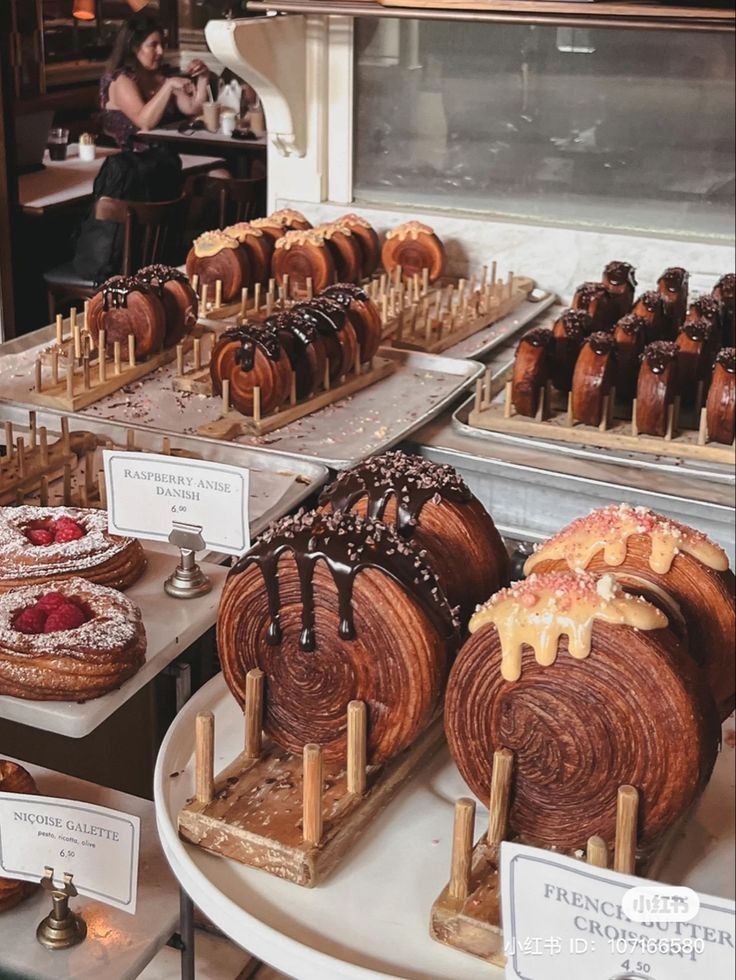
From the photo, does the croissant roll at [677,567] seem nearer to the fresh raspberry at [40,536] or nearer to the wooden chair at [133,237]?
the fresh raspberry at [40,536]

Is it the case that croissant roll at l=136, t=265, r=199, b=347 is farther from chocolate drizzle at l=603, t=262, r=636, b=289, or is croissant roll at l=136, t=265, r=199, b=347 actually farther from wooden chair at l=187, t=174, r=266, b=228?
wooden chair at l=187, t=174, r=266, b=228

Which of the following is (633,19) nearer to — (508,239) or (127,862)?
(508,239)

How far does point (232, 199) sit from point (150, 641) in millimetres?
3853

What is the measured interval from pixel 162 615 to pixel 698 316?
1.41m

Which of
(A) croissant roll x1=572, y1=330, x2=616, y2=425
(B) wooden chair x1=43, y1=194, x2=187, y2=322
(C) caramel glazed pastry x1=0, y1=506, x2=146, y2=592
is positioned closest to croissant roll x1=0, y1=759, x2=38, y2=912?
(C) caramel glazed pastry x1=0, y1=506, x2=146, y2=592

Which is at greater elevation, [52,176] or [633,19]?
[633,19]

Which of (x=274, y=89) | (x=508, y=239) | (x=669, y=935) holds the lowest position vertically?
(x=669, y=935)

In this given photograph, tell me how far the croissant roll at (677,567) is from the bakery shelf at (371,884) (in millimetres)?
121

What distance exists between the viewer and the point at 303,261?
112 inches

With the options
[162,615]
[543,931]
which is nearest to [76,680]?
[162,615]

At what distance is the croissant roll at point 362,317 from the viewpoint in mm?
2355

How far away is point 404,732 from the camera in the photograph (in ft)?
3.28

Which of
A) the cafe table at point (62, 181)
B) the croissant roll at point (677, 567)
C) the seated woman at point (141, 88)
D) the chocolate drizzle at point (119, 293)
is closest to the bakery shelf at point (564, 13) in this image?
the chocolate drizzle at point (119, 293)

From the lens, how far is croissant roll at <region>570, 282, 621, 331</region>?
8.13ft
